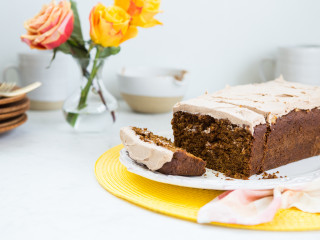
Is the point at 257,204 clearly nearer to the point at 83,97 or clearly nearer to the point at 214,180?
the point at 214,180

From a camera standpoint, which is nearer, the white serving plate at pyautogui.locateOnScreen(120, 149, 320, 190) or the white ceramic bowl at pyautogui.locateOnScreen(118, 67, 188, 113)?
the white serving plate at pyautogui.locateOnScreen(120, 149, 320, 190)

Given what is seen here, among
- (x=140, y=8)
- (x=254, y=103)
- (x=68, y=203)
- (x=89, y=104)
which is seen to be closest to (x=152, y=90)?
(x=89, y=104)

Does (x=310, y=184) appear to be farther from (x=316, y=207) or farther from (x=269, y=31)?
(x=269, y=31)

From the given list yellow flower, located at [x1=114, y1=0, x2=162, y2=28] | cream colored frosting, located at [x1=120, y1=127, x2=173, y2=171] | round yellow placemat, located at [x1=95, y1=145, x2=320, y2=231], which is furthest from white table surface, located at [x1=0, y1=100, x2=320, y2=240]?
yellow flower, located at [x1=114, y1=0, x2=162, y2=28]

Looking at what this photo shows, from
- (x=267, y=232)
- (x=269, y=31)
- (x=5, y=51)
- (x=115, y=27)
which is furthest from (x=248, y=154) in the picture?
(x=5, y=51)

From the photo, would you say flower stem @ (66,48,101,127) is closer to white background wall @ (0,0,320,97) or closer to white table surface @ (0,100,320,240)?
white table surface @ (0,100,320,240)

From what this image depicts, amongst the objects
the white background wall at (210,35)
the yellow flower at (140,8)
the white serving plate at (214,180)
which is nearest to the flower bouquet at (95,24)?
the yellow flower at (140,8)
